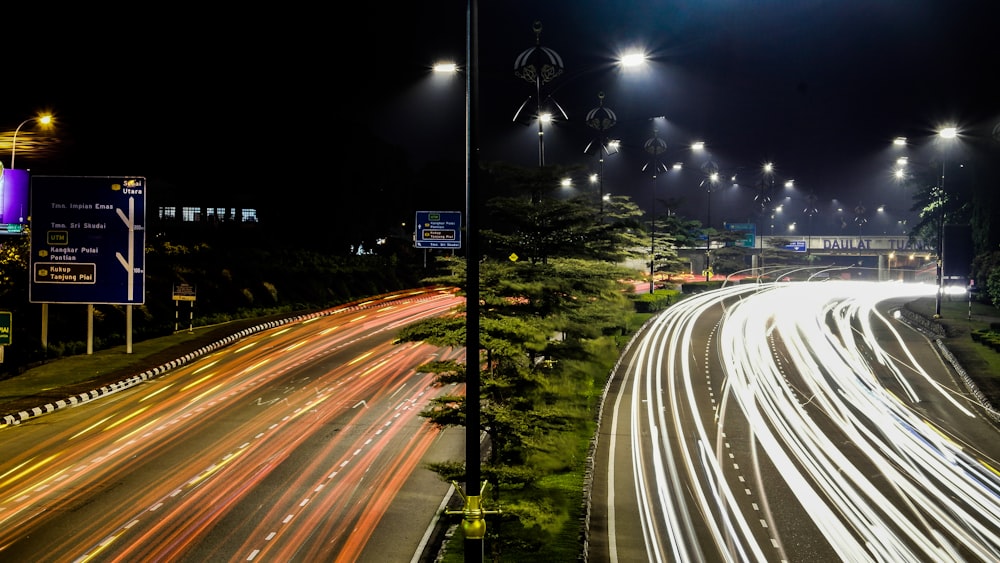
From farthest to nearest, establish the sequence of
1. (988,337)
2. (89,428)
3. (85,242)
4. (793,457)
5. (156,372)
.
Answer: (988,337), (156,372), (85,242), (89,428), (793,457)

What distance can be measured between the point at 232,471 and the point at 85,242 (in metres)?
14.1

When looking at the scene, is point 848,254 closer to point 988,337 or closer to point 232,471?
point 988,337

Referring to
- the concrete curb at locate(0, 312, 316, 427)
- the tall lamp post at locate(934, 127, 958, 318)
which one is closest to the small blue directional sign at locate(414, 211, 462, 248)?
the concrete curb at locate(0, 312, 316, 427)

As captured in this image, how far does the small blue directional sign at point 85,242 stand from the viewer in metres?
26.3

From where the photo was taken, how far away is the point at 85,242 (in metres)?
26.9

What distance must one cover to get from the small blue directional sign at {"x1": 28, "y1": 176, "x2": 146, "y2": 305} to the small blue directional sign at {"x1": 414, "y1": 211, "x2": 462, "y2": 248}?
13.1 meters

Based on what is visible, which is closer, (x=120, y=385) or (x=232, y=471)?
(x=232, y=471)

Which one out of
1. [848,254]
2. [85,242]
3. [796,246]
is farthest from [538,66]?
[848,254]

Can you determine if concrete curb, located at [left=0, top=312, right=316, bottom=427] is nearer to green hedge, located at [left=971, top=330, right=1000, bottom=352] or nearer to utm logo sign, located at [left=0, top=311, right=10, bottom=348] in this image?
utm logo sign, located at [left=0, top=311, right=10, bottom=348]

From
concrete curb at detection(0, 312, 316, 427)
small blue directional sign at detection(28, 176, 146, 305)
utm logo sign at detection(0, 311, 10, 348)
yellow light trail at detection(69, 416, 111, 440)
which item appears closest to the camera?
yellow light trail at detection(69, 416, 111, 440)

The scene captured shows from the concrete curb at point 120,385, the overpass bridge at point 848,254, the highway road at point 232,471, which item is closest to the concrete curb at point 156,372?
the concrete curb at point 120,385

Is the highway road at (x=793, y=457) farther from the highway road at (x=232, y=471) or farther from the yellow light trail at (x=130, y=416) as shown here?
the yellow light trail at (x=130, y=416)

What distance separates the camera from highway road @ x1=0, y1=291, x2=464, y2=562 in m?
13.4

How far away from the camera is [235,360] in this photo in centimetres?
3170
